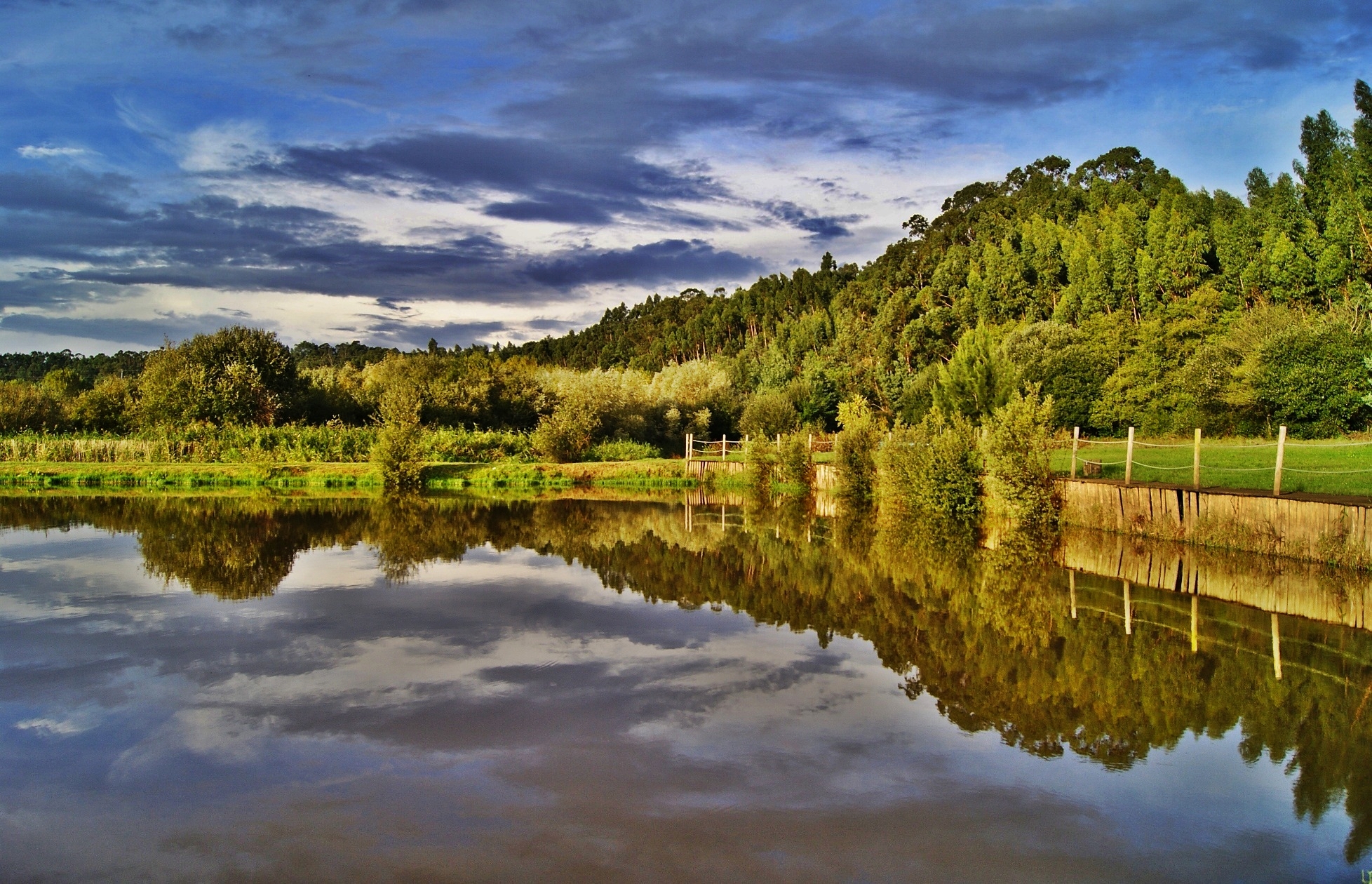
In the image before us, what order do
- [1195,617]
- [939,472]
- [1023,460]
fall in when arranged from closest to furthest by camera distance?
1. [1195,617]
2. [1023,460]
3. [939,472]

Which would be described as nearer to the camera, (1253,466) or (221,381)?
(1253,466)

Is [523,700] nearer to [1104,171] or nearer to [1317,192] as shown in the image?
[1317,192]

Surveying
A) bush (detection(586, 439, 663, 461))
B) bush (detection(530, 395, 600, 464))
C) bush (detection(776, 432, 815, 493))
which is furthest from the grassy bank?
bush (detection(776, 432, 815, 493))

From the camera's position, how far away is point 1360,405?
3250 centimetres

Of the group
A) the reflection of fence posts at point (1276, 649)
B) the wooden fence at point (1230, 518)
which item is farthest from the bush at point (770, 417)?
the reflection of fence posts at point (1276, 649)

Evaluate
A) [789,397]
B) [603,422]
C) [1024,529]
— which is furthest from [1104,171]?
[1024,529]

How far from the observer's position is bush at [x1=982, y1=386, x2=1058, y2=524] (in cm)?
1905

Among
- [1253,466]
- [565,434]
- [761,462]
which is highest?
[565,434]

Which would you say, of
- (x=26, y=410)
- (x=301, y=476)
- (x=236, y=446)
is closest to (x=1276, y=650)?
(x=301, y=476)

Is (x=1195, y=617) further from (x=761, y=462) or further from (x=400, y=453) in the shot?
(x=400, y=453)

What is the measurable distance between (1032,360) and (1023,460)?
27893 mm

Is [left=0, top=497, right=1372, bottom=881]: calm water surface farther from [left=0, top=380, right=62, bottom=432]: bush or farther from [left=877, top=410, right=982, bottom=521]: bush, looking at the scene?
[left=0, top=380, right=62, bottom=432]: bush

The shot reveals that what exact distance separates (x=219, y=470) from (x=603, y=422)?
18.1m

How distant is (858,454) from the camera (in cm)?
2680
